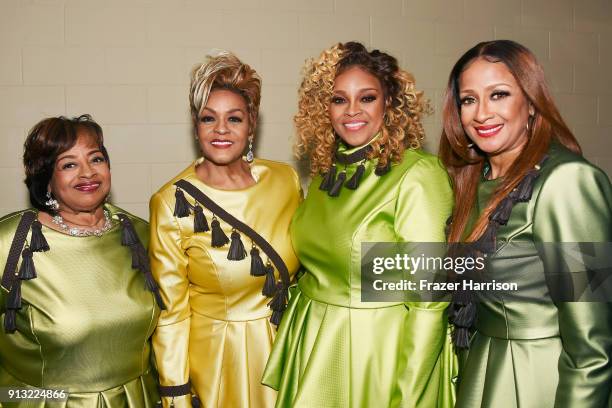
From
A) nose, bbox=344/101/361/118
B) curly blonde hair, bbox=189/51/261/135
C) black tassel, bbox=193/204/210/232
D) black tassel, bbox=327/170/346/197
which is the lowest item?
black tassel, bbox=193/204/210/232

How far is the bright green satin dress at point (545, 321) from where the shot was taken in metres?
1.50

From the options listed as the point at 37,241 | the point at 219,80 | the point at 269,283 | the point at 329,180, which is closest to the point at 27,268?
the point at 37,241

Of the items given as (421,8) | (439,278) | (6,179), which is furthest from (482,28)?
(6,179)

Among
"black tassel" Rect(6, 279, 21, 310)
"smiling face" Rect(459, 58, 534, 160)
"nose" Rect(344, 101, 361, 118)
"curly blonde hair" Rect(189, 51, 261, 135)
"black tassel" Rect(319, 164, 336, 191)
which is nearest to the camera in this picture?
"smiling face" Rect(459, 58, 534, 160)

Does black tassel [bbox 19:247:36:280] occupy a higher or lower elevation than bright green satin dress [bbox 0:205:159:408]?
higher

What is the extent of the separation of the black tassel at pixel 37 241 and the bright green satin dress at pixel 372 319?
996mm

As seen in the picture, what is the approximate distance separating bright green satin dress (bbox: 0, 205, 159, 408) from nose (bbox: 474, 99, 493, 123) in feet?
4.67

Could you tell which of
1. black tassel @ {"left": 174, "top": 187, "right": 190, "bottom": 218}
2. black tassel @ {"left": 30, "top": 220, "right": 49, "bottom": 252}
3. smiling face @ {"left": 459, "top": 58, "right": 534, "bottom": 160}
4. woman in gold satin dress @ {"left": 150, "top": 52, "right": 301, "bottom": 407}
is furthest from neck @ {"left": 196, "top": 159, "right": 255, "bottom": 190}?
smiling face @ {"left": 459, "top": 58, "right": 534, "bottom": 160}

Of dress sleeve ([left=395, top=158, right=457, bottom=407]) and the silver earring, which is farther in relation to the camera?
the silver earring

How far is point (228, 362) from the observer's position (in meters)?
2.25

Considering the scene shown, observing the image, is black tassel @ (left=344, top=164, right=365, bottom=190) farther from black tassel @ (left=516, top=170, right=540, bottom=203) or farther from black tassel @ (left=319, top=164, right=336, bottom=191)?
black tassel @ (left=516, top=170, right=540, bottom=203)

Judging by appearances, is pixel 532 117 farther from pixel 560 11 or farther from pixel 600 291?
pixel 560 11

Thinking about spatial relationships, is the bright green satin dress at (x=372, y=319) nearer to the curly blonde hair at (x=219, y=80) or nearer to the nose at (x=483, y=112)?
the nose at (x=483, y=112)

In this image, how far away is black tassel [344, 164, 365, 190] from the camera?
80.4 inches
